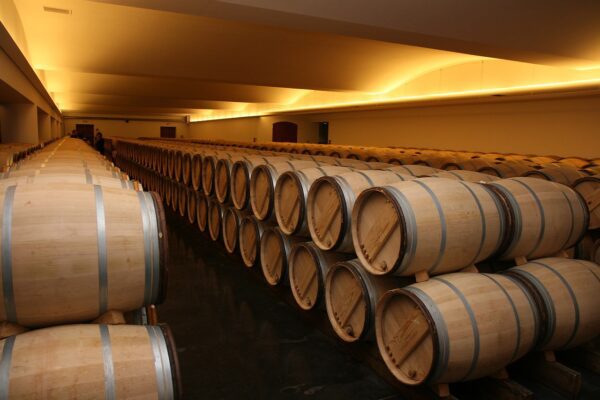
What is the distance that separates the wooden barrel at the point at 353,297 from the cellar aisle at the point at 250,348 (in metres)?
0.31

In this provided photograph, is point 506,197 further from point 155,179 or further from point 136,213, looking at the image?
point 155,179

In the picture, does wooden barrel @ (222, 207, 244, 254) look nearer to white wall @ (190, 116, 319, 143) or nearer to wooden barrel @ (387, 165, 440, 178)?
wooden barrel @ (387, 165, 440, 178)

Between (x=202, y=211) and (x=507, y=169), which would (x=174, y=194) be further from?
(x=507, y=169)

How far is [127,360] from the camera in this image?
1633mm

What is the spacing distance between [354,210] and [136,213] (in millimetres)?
1789

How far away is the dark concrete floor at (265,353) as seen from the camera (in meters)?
3.13

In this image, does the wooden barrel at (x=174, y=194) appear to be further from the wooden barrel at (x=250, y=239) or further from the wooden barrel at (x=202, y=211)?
the wooden barrel at (x=250, y=239)

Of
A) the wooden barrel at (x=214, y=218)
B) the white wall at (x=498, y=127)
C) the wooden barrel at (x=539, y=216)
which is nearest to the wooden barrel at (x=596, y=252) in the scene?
the wooden barrel at (x=539, y=216)

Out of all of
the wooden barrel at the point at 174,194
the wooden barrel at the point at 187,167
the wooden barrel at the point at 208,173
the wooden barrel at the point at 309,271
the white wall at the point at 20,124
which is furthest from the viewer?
the white wall at the point at 20,124

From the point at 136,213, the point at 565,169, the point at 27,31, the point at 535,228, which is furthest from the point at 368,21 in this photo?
the point at 27,31

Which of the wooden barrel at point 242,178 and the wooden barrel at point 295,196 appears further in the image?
the wooden barrel at point 242,178

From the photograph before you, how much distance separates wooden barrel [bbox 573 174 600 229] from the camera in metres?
4.44

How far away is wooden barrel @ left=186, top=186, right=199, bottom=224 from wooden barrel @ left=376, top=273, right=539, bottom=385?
19.0 ft

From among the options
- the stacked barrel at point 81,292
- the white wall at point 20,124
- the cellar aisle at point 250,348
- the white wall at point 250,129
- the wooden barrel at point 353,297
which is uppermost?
the white wall at point 250,129
